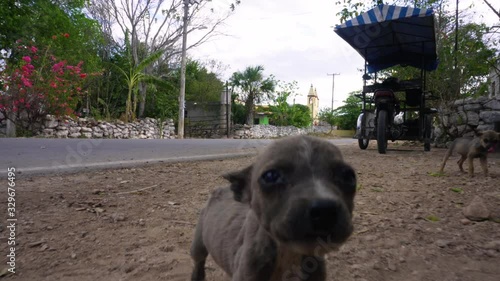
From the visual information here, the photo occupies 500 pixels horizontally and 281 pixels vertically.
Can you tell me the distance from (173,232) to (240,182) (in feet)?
4.64

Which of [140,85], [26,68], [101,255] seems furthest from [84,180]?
[140,85]

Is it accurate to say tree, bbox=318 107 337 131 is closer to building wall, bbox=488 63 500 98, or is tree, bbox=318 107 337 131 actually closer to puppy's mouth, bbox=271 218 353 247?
building wall, bbox=488 63 500 98

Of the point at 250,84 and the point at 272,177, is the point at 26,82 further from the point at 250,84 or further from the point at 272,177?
the point at 250,84

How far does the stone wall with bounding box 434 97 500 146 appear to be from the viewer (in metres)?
10.4

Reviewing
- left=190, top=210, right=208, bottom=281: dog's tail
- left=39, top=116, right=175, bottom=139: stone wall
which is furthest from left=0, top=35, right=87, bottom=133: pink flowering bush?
left=190, top=210, right=208, bottom=281: dog's tail

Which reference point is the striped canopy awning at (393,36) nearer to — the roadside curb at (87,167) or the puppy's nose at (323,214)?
the roadside curb at (87,167)

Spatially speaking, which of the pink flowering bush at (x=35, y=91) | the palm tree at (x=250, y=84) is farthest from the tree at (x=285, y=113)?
the pink flowering bush at (x=35, y=91)

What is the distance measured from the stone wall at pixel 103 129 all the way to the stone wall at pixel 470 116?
590 inches

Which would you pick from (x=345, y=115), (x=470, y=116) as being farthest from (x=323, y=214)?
(x=345, y=115)

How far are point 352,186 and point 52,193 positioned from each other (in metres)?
3.55

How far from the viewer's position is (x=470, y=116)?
36.6 feet

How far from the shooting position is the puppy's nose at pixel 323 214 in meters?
1.37

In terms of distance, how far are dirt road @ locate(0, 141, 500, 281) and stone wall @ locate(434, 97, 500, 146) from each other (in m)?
6.72

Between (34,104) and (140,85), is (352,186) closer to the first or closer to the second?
(34,104)
